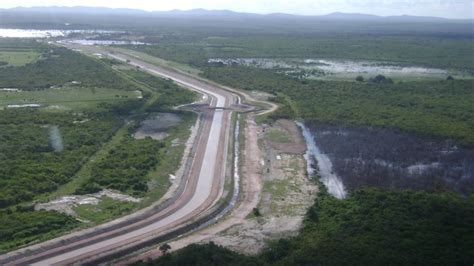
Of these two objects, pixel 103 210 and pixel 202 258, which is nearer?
pixel 202 258

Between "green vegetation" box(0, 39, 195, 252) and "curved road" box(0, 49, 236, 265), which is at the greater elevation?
"green vegetation" box(0, 39, 195, 252)

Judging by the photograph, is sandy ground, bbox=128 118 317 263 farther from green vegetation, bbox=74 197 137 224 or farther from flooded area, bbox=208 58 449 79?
flooded area, bbox=208 58 449 79

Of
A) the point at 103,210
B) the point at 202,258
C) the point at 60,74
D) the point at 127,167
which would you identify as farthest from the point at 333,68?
the point at 202,258

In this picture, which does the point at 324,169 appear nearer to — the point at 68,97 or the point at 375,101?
the point at 375,101

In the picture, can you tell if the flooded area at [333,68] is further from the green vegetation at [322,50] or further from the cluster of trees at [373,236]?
the cluster of trees at [373,236]

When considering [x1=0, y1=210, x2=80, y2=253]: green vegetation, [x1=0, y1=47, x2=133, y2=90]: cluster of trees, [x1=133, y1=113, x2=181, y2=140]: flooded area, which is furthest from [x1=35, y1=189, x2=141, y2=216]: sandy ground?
[x1=0, y1=47, x2=133, y2=90]: cluster of trees

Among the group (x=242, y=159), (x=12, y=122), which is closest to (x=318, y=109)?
(x=242, y=159)
